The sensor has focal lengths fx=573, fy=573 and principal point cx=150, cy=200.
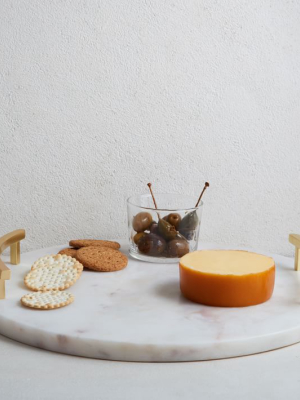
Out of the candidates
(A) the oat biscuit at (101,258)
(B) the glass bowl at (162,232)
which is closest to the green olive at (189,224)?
(B) the glass bowl at (162,232)

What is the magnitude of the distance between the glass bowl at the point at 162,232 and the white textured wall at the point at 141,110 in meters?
0.21

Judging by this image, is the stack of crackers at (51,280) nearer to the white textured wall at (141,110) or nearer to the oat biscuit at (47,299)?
the oat biscuit at (47,299)

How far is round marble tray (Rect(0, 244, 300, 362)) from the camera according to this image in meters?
0.74

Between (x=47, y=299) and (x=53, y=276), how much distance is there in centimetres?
9

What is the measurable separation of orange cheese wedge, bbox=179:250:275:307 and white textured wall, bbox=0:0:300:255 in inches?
16.6

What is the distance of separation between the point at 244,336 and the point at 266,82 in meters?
0.70

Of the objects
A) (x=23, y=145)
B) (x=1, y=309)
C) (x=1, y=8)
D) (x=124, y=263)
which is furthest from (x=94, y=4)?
(x=1, y=309)

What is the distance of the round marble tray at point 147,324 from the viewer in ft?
2.43

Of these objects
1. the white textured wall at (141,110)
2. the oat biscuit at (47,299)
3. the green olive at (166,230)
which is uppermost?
the white textured wall at (141,110)

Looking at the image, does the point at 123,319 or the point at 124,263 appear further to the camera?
the point at 124,263

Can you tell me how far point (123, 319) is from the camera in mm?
813

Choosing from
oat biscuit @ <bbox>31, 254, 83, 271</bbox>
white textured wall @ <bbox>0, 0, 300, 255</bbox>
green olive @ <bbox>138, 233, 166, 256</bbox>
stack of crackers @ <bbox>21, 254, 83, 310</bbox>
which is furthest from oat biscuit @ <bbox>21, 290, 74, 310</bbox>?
white textured wall @ <bbox>0, 0, 300, 255</bbox>

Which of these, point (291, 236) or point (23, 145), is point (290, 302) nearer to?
point (291, 236)

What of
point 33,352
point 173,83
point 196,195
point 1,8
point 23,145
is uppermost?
point 1,8
